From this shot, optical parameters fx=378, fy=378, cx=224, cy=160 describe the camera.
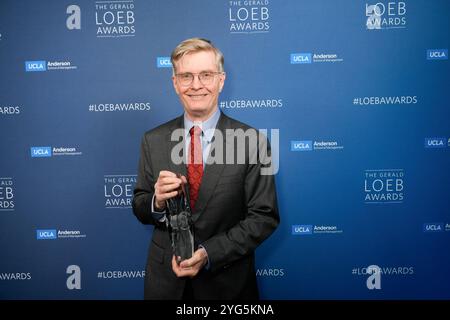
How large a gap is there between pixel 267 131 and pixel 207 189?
3.37 ft

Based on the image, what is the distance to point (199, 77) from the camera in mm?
1746

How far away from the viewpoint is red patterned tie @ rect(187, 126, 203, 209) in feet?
5.91

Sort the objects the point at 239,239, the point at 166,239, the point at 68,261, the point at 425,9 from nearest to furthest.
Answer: the point at 239,239 < the point at 166,239 < the point at 425,9 < the point at 68,261

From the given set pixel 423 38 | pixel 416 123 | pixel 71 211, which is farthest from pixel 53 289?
pixel 423 38

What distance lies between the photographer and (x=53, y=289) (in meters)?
2.80

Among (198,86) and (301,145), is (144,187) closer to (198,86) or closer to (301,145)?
(198,86)

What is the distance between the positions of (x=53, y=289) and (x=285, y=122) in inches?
82.6

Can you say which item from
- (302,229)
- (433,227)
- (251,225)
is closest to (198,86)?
(251,225)

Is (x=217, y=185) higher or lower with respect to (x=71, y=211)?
higher

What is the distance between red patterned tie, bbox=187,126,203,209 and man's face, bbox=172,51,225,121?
0.09 metres

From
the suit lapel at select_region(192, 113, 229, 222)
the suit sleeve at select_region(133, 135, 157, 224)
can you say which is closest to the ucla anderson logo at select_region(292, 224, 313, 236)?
the suit lapel at select_region(192, 113, 229, 222)

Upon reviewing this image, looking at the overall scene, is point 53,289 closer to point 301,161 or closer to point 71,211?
point 71,211

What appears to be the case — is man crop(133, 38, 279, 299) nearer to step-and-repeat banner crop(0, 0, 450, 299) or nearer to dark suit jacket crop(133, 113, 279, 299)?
dark suit jacket crop(133, 113, 279, 299)

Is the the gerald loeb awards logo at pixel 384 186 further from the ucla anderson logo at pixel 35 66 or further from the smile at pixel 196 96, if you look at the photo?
the ucla anderson logo at pixel 35 66
